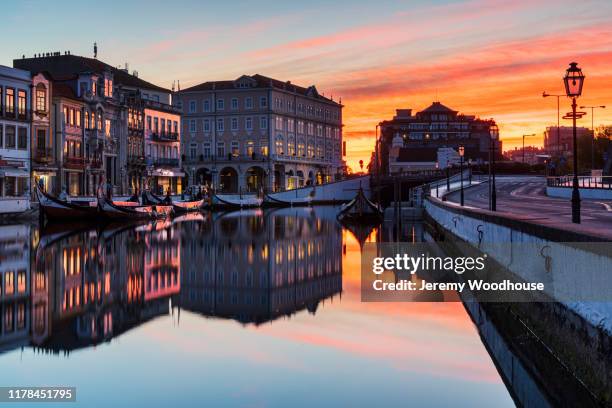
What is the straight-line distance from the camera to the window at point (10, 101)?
2240 inches

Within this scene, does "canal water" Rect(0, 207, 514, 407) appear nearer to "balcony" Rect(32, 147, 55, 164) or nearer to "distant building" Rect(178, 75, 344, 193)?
"balcony" Rect(32, 147, 55, 164)

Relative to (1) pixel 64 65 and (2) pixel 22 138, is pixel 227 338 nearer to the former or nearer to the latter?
(2) pixel 22 138

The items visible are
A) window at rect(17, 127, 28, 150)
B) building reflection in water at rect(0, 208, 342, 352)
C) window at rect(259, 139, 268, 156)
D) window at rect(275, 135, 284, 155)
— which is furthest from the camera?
window at rect(275, 135, 284, 155)

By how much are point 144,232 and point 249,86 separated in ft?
234

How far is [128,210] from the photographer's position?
59.7 meters

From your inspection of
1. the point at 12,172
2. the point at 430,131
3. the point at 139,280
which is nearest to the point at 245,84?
the point at 12,172

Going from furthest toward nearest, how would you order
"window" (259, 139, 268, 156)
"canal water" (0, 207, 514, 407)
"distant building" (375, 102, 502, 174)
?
"distant building" (375, 102, 502, 174)
"window" (259, 139, 268, 156)
"canal water" (0, 207, 514, 407)

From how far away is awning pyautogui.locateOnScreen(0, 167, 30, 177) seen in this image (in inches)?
2136

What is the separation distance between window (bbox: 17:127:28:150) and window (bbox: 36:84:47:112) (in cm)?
242

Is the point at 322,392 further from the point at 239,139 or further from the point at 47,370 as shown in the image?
the point at 239,139

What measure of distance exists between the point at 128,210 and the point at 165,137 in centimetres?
3273

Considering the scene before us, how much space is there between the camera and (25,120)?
58844mm

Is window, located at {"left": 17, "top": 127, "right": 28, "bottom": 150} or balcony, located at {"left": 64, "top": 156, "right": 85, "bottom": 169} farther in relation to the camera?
balcony, located at {"left": 64, "top": 156, "right": 85, "bottom": 169}

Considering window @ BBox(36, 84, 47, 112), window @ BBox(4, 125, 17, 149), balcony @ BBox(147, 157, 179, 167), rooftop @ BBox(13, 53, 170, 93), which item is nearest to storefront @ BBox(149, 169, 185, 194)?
balcony @ BBox(147, 157, 179, 167)
